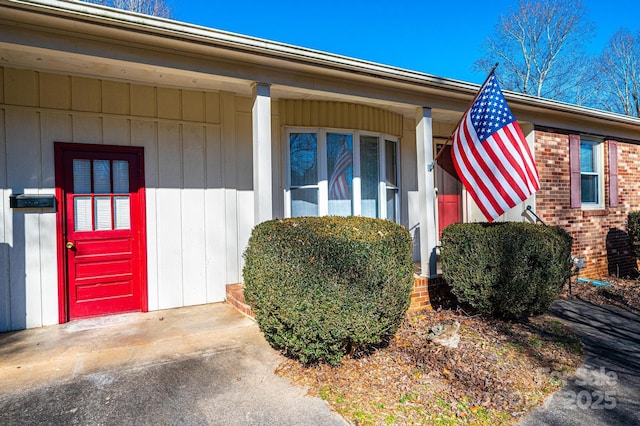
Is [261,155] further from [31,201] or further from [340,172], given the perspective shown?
[31,201]

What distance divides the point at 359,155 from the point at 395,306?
125 inches

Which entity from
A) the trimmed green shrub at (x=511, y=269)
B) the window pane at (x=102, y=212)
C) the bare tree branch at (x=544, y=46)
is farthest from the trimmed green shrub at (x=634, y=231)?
the bare tree branch at (x=544, y=46)

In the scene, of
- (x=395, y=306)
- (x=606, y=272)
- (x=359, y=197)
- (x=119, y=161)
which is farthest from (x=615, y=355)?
(x=119, y=161)

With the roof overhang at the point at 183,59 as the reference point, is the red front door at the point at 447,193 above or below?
below

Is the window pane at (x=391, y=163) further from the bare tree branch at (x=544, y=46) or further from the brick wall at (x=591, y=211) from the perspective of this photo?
the bare tree branch at (x=544, y=46)

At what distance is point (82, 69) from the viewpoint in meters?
4.31

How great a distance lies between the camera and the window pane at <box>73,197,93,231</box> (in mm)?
4551

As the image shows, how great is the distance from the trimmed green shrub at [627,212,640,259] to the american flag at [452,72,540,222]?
4965 millimetres

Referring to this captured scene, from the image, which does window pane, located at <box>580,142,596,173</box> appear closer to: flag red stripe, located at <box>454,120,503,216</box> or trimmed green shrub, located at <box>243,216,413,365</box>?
flag red stripe, located at <box>454,120,503,216</box>

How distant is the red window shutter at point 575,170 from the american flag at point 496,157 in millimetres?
3558

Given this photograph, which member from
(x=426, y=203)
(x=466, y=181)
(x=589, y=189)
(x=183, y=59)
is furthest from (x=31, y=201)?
(x=589, y=189)

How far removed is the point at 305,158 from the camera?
5.86 m

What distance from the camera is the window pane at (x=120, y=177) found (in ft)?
15.6

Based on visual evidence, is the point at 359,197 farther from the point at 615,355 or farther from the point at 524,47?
the point at 524,47
